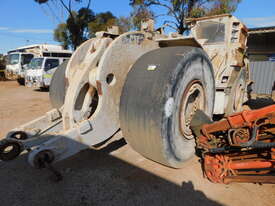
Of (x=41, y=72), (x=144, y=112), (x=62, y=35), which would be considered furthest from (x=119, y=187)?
(x=62, y=35)

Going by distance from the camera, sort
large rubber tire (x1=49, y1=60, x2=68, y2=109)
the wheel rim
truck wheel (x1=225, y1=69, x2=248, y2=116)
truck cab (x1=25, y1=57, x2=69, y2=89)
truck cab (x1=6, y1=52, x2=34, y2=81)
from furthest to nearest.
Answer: truck cab (x1=6, y1=52, x2=34, y2=81), truck cab (x1=25, y1=57, x2=69, y2=89), truck wheel (x1=225, y1=69, x2=248, y2=116), large rubber tire (x1=49, y1=60, x2=68, y2=109), the wheel rim

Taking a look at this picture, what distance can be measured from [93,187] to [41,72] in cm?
926

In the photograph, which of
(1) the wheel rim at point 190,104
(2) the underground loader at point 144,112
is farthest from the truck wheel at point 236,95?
(1) the wheel rim at point 190,104

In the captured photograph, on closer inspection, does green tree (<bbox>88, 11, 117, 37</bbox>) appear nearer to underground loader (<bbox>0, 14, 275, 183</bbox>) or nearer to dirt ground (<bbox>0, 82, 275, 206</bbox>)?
underground loader (<bbox>0, 14, 275, 183</bbox>)

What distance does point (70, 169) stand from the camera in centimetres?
253

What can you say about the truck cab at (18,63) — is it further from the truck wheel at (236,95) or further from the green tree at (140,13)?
the truck wheel at (236,95)

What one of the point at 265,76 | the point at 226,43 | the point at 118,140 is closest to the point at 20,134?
the point at 118,140

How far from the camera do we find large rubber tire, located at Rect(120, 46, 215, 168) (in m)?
1.84

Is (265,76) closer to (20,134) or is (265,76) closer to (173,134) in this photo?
(173,134)

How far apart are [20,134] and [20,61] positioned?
14059 millimetres

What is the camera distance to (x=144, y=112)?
6.15 ft

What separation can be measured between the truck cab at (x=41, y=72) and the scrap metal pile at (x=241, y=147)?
31.0 ft

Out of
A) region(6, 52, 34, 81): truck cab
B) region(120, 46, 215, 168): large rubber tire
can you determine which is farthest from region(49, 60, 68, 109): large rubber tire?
region(6, 52, 34, 81): truck cab

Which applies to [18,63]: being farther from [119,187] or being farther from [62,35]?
[62,35]
